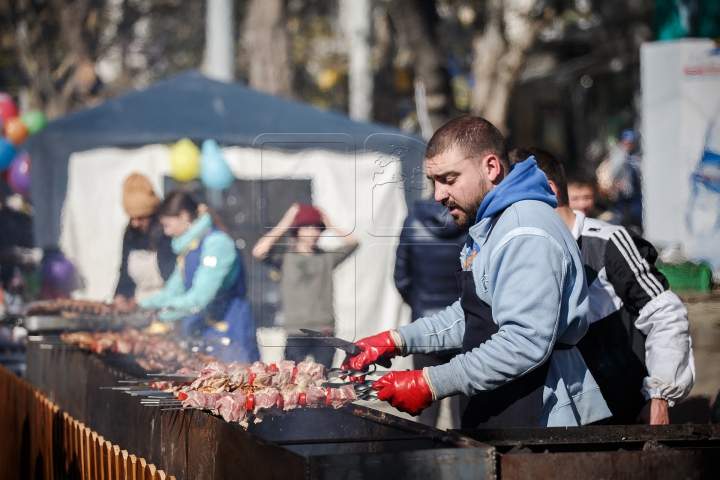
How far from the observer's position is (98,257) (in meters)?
10.6

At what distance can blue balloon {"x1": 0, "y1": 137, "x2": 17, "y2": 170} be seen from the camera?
12.5 m

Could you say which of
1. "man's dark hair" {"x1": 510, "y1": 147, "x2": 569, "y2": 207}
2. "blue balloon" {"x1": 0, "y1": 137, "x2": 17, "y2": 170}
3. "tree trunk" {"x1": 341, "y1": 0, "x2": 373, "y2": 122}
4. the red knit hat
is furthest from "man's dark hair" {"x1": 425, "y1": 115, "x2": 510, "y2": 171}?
"blue balloon" {"x1": 0, "y1": 137, "x2": 17, "y2": 170}

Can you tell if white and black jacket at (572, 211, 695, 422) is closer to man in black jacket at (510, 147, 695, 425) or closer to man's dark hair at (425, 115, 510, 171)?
man in black jacket at (510, 147, 695, 425)

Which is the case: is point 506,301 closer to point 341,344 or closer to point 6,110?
point 341,344

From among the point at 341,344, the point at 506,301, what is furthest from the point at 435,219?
the point at 506,301

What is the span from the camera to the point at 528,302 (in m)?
2.75

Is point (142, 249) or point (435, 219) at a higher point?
point (435, 219)

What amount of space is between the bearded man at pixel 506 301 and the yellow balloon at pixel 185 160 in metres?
7.56

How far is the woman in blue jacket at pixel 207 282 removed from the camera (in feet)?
19.9

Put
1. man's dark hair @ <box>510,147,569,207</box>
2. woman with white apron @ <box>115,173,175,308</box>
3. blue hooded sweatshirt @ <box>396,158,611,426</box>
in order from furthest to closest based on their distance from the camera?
woman with white apron @ <box>115,173,175,308</box>
man's dark hair @ <box>510,147,569,207</box>
blue hooded sweatshirt @ <box>396,158,611,426</box>

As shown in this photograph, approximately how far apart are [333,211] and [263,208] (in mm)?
962

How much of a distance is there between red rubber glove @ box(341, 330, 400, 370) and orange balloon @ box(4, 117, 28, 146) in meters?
11.1

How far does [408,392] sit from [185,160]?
8.02 metres

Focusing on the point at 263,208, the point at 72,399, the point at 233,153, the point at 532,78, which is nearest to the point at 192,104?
the point at 233,153
